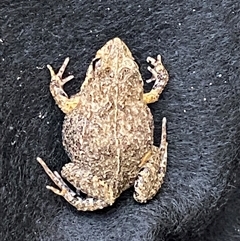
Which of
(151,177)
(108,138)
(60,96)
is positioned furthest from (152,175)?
(60,96)

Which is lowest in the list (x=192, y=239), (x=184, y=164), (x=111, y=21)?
(x=192, y=239)

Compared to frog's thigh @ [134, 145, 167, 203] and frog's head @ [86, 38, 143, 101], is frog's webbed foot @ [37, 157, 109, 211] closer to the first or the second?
frog's thigh @ [134, 145, 167, 203]

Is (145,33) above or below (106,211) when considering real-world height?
above

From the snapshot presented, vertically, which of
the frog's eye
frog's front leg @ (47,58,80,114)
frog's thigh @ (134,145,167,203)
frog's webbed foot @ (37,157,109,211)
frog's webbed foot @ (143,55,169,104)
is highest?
the frog's eye

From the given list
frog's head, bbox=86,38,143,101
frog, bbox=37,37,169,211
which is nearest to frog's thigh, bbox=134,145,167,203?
frog, bbox=37,37,169,211

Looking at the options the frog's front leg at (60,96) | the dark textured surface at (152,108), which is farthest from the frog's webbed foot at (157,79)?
the frog's front leg at (60,96)

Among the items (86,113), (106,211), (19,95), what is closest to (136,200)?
(106,211)

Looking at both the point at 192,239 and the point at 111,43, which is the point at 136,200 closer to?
the point at 192,239
